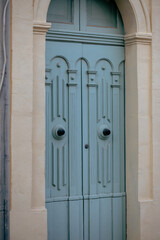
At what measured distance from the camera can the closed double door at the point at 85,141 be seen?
6.29 metres

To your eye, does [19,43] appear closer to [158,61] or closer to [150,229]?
[158,61]

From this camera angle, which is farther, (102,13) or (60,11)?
(102,13)

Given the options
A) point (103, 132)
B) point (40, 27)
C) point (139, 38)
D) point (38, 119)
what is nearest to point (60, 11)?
point (40, 27)

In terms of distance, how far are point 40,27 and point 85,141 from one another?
1.66 m

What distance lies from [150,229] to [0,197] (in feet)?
7.35

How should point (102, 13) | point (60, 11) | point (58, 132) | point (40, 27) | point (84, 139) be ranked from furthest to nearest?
point (102, 13), point (84, 139), point (60, 11), point (58, 132), point (40, 27)

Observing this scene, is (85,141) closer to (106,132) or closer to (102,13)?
(106,132)

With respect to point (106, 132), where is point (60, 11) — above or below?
above

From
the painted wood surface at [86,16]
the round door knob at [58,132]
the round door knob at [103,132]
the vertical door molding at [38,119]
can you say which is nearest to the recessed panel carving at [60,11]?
the painted wood surface at [86,16]

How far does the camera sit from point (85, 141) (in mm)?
6520

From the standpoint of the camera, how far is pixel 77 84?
255 inches

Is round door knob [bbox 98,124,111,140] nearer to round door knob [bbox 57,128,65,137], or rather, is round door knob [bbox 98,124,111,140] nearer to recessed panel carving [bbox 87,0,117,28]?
round door knob [bbox 57,128,65,137]

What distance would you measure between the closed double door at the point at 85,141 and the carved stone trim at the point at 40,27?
37cm

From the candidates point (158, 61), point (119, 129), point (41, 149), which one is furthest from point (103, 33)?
point (41, 149)
